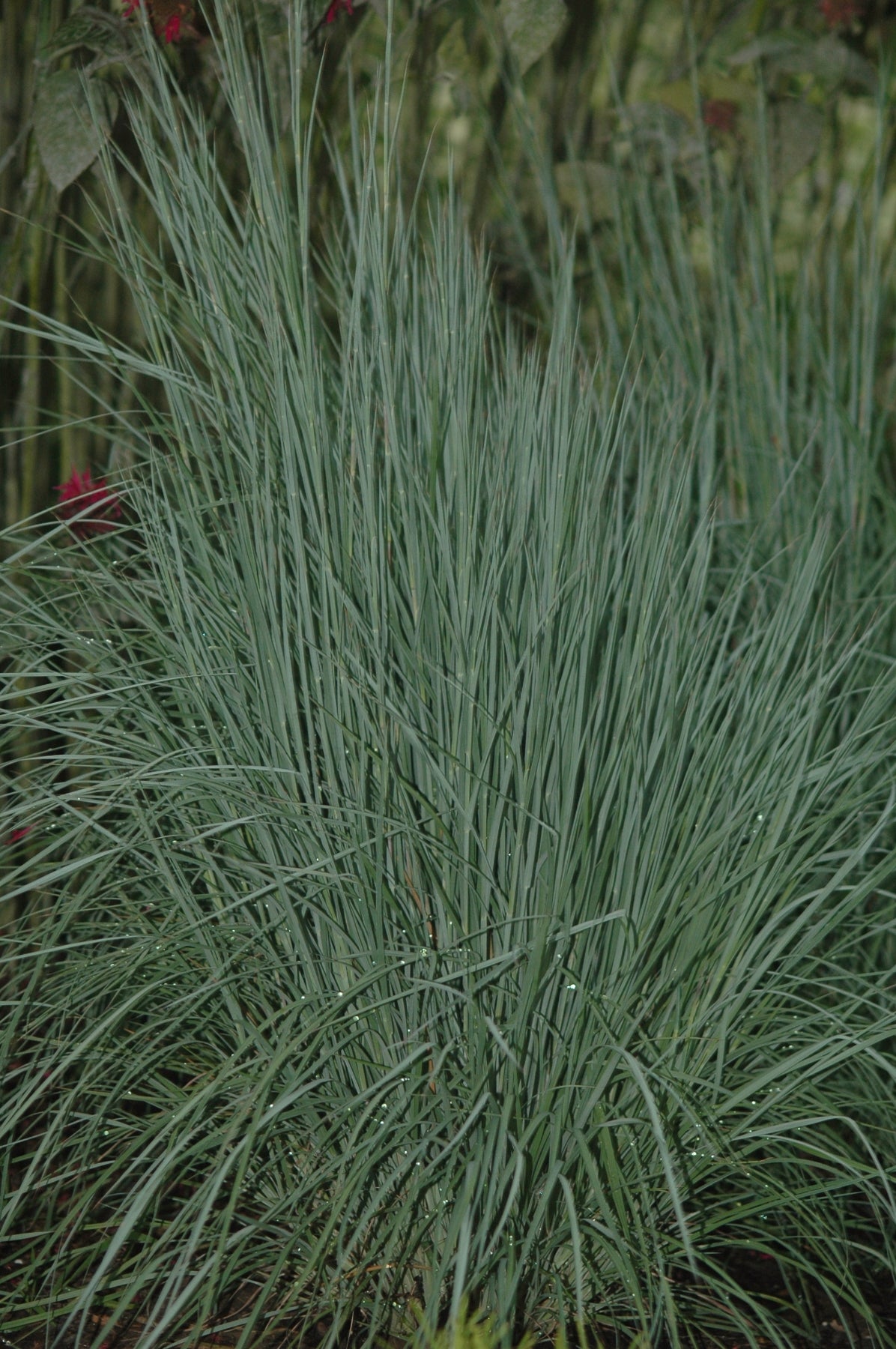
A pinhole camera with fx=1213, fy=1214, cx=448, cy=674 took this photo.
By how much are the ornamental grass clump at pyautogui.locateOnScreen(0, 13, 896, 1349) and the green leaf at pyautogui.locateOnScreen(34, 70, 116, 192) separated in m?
0.23

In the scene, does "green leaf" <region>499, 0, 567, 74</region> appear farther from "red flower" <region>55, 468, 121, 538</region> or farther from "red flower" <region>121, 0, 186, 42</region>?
"red flower" <region>55, 468, 121, 538</region>

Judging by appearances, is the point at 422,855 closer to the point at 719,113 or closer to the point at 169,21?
the point at 169,21

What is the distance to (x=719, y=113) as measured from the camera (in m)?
2.00

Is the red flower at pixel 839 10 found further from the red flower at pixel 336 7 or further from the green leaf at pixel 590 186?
the red flower at pixel 336 7

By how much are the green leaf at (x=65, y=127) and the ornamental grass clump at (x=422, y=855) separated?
23 cm

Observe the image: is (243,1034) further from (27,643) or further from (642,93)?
(642,93)

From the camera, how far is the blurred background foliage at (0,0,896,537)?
1.41 meters

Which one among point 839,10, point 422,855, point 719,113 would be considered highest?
point 839,10

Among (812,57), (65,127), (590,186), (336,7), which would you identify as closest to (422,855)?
(65,127)

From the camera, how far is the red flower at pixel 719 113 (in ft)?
6.55

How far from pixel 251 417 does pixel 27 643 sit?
0.30 m

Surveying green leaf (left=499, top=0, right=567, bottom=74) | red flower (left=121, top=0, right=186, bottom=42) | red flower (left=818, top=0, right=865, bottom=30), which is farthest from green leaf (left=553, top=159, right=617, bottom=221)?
red flower (left=121, top=0, right=186, bottom=42)

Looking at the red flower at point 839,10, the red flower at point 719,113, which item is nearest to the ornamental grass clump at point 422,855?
the red flower at point 719,113

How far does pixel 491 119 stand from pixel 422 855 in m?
1.44
